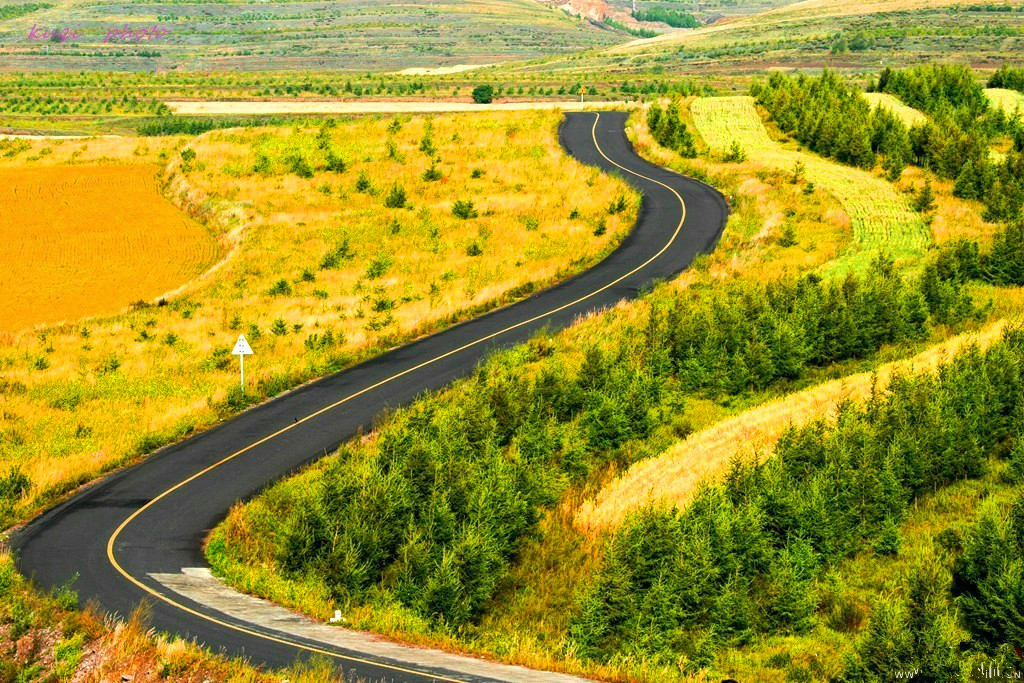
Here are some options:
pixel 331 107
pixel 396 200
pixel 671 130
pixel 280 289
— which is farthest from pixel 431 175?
pixel 331 107

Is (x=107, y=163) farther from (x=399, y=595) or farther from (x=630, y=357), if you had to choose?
(x=399, y=595)

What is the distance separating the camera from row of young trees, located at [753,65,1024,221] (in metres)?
54.1

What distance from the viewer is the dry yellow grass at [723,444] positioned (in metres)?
27.9

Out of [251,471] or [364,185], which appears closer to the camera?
[251,471]

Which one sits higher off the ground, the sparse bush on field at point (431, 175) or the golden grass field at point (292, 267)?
the sparse bush on field at point (431, 175)

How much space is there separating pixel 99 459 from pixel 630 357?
687 inches

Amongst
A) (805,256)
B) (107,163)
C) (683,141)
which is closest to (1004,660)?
(805,256)

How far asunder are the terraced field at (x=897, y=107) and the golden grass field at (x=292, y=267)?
2519 cm

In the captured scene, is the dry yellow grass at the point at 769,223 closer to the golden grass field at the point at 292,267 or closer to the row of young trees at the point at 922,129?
the golden grass field at the point at 292,267

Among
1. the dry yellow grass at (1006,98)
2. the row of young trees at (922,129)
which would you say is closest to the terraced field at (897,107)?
the row of young trees at (922,129)

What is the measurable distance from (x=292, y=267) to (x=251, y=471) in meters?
A: 23.2

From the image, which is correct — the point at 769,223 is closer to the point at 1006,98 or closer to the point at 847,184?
the point at 847,184

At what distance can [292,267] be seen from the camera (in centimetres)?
5294

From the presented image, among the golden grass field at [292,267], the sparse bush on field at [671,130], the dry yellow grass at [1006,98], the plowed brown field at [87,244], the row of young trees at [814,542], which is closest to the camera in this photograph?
the row of young trees at [814,542]
